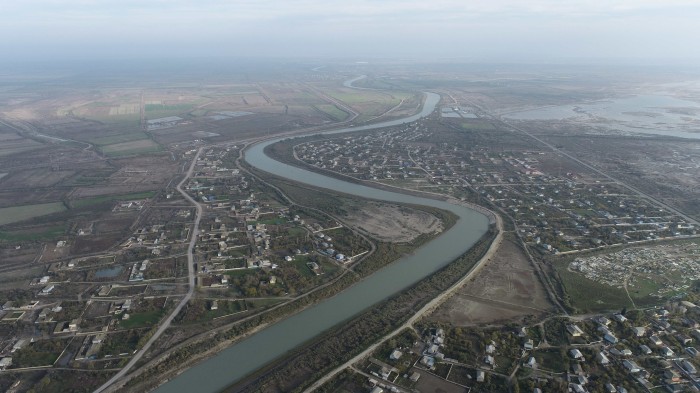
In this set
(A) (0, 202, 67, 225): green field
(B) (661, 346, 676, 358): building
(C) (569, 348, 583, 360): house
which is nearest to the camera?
(C) (569, 348, 583, 360): house

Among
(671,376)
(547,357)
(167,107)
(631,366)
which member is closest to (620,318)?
(631,366)

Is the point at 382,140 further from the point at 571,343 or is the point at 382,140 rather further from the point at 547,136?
the point at 571,343

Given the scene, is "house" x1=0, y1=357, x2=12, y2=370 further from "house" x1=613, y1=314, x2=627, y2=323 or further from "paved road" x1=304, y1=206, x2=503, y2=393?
"house" x1=613, y1=314, x2=627, y2=323

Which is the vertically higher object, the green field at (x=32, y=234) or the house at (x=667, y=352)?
the green field at (x=32, y=234)

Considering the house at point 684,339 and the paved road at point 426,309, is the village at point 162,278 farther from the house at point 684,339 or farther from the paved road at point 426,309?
the house at point 684,339

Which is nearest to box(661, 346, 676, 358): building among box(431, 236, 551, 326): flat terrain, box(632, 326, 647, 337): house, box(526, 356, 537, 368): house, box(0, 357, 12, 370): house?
box(632, 326, 647, 337): house

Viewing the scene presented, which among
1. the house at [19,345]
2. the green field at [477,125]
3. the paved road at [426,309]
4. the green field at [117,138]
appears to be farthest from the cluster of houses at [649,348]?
the green field at [117,138]
